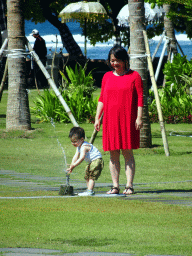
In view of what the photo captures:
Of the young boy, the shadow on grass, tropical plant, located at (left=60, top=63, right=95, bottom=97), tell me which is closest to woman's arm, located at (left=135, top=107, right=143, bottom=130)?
the young boy

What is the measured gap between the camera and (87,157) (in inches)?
258

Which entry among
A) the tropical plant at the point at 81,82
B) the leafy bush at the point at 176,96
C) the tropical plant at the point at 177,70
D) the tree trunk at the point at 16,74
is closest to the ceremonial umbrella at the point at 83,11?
the leafy bush at the point at 176,96

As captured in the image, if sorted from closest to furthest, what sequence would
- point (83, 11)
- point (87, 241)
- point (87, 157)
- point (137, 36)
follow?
point (87, 241), point (87, 157), point (137, 36), point (83, 11)

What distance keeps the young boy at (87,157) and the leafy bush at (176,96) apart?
9860 mm

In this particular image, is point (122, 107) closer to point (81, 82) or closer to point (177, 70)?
point (81, 82)

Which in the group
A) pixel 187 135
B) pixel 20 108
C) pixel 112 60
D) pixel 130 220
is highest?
pixel 112 60

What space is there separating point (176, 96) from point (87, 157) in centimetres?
1059

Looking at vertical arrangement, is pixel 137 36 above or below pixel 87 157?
above

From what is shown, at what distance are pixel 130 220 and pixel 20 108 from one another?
8.16 meters

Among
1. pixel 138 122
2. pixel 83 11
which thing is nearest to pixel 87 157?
pixel 138 122

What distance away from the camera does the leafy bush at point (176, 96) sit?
16219 mm

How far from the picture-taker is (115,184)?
6547mm

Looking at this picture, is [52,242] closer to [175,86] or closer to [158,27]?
[175,86]

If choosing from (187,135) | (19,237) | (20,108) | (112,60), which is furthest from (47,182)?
(187,135)
